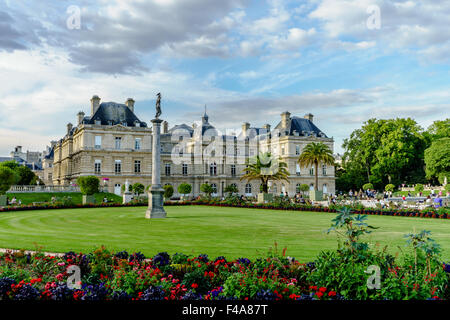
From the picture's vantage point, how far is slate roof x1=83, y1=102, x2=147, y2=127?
2419 inches

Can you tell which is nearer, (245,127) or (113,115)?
(113,115)

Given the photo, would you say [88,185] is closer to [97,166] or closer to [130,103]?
[97,166]

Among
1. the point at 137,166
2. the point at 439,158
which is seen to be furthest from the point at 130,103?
the point at 439,158

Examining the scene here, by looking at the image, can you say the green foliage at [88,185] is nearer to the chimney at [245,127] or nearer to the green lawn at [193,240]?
the green lawn at [193,240]

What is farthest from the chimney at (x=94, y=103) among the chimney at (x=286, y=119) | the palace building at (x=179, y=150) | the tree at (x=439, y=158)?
the tree at (x=439, y=158)

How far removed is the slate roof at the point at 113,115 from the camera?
61438 mm

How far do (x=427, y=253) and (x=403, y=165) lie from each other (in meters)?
61.2

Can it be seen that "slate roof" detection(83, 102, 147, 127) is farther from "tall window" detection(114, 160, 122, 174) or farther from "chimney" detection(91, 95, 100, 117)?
"tall window" detection(114, 160, 122, 174)

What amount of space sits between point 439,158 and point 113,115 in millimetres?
48876

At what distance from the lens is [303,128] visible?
Answer: 7394 centimetres

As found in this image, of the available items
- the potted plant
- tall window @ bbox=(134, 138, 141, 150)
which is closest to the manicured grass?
the potted plant
